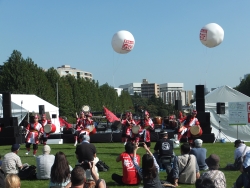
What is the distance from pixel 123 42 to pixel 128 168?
9858 millimetres

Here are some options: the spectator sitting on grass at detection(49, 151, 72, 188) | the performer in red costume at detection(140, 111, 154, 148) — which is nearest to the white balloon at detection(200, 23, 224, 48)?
the performer in red costume at detection(140, 111, 154, 148)

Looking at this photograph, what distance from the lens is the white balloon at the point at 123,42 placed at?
17.9 meters

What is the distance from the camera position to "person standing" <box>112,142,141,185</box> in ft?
28.3

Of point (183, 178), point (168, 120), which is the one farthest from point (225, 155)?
point (168, 120)

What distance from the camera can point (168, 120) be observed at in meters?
27.7

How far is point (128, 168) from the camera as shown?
8.79m

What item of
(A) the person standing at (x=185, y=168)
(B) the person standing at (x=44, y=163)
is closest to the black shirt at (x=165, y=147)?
(A) the person standing at (x=185, y=168)

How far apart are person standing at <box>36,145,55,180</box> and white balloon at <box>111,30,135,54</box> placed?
9.24 metres

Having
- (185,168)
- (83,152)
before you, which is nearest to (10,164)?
(83,152)

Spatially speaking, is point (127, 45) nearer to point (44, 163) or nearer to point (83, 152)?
point (44, 163)

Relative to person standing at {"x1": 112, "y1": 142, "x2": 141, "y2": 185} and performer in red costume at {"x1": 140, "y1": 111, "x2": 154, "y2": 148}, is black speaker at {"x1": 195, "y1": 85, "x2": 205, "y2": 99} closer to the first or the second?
performer in red costume at {"x1": 140, "y1": 111, "x2": 154, "y2": 148}

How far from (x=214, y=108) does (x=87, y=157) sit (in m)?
15.6

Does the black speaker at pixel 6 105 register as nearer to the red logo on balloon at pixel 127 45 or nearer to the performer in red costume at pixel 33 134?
the performer in red costume at pixel 33 134

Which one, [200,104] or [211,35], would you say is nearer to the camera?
[211,35]
